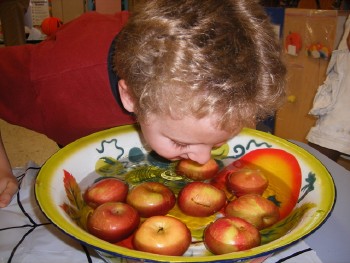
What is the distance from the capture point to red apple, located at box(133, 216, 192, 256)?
0.51m

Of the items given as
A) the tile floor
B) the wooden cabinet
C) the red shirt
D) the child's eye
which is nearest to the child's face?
the child's eye

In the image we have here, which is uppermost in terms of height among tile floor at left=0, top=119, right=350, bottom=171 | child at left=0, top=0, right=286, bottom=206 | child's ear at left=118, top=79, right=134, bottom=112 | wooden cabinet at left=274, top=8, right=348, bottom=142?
child at left=0, top=0, right=286, bottom=206

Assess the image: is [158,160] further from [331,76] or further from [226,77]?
[331,76]

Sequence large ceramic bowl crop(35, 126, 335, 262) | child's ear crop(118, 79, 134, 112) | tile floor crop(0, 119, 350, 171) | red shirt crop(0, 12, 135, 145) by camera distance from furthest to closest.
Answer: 1. tile floor crop(0, 119, 350, 171)
2. red shirt crop(0, 12, 135, 145)
3. child's ear crop(118, 79, 134, 112)
4. large ceramic bowl crop(35, 126, 335, 262)

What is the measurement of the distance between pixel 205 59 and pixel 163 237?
0.24m

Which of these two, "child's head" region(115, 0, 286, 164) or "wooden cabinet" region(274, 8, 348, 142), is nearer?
"child's head" region(115, 0, 286, 164)

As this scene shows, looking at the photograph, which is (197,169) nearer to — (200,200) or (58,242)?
(200,200)

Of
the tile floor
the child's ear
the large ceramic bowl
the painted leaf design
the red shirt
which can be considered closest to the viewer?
the large ceramic bowl

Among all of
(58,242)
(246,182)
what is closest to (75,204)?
(58,242)

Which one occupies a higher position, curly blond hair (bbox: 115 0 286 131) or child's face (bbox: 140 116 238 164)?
curly blond hair (bbox: 115 0 286 131)

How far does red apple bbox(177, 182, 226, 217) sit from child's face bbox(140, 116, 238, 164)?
2.5 inches

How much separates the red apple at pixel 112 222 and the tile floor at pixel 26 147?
3.98ft

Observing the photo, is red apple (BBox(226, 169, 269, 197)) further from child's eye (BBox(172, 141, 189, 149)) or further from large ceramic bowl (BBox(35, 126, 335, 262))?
child's eye (BBox(172, 141, 189, 149))

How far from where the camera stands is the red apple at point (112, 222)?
1.75 ft
